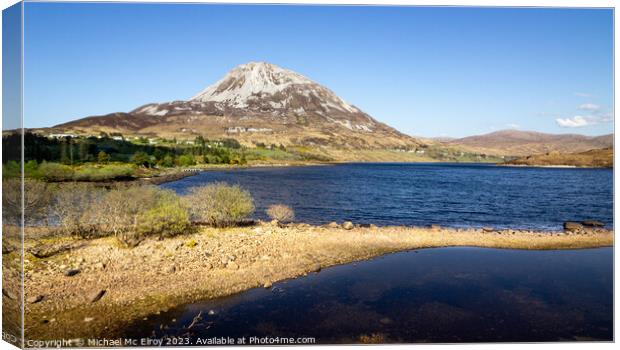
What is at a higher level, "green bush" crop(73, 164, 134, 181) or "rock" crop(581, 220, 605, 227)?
"green bush" crop(73, 164, 134, 181)

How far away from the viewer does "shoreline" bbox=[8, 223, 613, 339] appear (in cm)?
921

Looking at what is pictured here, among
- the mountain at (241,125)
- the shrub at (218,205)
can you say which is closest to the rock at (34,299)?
the shrub at (218,205)

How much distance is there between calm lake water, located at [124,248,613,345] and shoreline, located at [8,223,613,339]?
0.68m

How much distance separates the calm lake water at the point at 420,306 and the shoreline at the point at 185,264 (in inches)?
26.8

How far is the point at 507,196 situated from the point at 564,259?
88.0 ft

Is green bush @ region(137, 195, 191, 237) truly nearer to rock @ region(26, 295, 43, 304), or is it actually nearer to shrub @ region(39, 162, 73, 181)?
shrub @ region(39, 162, 73, 181)

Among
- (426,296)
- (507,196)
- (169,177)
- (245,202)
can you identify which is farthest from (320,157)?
(426,296)

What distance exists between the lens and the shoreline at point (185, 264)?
921 cm

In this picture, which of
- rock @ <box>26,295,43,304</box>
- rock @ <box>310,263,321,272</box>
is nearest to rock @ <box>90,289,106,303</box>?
rock @ <box>26,295,43,304</box>

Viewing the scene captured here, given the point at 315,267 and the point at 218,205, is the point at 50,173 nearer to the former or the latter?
the point at 218,205

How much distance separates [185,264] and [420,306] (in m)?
6.47

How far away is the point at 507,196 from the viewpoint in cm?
4069

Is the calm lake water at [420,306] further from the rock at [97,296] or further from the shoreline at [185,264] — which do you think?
the rock at [97,296]

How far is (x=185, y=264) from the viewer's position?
12.6 metres
